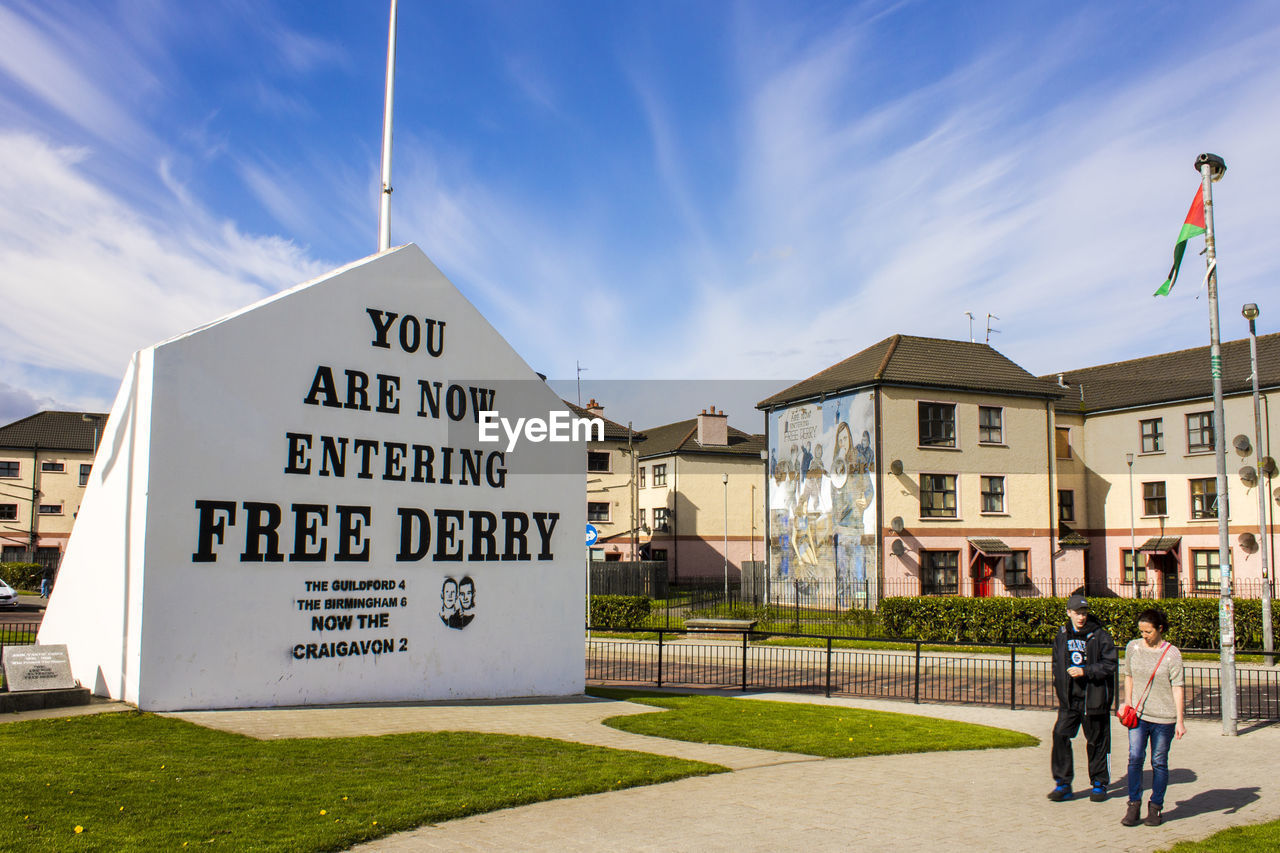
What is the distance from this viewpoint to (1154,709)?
25.2ft

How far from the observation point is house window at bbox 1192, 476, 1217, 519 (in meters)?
34.4

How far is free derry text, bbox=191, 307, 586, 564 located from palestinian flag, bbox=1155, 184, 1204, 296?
9595 millimetres

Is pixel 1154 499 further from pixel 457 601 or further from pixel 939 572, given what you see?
pixel 457 601

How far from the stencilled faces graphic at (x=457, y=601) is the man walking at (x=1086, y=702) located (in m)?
8.40

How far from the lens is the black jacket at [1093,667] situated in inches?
326

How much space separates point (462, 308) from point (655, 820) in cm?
916

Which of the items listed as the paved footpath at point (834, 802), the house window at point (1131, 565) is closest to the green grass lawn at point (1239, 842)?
the paved footpath at point (834, 802)

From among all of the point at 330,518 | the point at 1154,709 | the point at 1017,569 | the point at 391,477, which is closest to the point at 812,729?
the point at 1154,709

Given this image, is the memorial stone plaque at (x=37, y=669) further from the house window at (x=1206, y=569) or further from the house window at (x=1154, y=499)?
the house window at (x=1154, y=499)

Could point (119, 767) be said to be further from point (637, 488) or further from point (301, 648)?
point (637, 488)

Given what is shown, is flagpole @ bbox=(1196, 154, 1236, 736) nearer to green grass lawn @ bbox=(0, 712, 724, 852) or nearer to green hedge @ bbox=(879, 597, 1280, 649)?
green grass lawn @ bbox=(0, 712, 724, 852)

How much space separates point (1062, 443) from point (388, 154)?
107ft

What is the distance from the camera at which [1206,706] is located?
15.5 m

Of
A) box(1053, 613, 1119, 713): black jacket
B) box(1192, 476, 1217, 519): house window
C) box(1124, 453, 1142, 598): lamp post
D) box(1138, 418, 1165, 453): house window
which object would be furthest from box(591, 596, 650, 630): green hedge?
box(1138, 418, 1165, 453): house window
